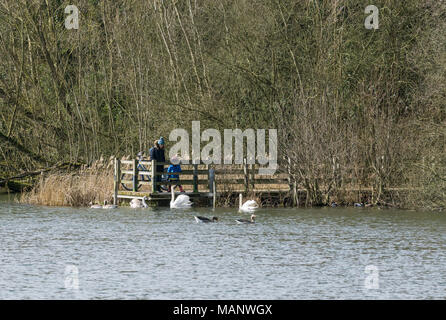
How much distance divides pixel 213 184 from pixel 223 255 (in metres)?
9.18

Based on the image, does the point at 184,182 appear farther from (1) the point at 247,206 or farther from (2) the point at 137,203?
(1) the point at 247,206

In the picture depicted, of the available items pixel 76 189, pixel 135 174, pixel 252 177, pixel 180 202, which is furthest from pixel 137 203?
pixel 252 177

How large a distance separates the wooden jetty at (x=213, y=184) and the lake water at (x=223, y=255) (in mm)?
1074

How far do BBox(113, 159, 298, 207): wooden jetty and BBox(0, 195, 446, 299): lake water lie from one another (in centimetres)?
107

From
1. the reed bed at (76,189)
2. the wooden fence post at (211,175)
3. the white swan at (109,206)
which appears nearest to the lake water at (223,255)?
the white swan at (109,206)

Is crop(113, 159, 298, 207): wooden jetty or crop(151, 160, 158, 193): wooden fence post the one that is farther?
crop(113, 159, 298, 207): wooden jetty

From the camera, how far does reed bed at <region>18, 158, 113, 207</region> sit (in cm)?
2745

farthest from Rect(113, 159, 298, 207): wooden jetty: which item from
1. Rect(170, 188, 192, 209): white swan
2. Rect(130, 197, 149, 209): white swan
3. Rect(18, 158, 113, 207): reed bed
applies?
Rect(170, 188, 192, 209): white swan

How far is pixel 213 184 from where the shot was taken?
88.6 feet

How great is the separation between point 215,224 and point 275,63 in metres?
8.96

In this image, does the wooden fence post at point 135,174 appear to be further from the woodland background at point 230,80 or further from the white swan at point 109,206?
the woodland background at point 230,80

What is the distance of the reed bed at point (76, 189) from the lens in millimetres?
27453

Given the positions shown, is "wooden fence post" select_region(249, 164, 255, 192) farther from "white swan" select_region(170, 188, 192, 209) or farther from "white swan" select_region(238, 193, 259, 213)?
"white swan" select_region(170, 188, 192, 209)
